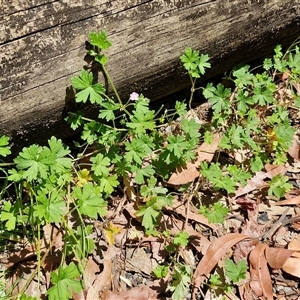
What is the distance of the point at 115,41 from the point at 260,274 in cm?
141

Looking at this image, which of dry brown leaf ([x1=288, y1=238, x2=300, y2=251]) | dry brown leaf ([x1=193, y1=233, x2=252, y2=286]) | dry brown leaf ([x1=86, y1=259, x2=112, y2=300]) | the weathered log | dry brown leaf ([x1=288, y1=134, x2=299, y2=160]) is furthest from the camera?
dry brown leaf ([x1=288, y1=134, x2=299, y2=160])

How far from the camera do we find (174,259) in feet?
8.13

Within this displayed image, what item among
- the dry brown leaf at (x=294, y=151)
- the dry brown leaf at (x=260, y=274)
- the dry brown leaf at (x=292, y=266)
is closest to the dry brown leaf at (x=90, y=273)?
the dry brown leaf at (x=260, y=274)

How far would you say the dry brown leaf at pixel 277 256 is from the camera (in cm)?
252

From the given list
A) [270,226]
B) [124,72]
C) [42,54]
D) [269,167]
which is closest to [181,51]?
[124,72]

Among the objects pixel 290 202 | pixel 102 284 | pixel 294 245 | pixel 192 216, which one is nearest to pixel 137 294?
pixel 102 284

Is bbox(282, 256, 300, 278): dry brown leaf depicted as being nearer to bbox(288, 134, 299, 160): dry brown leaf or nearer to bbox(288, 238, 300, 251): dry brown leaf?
bbox(288, 238, 300, 251): dry brown leaf

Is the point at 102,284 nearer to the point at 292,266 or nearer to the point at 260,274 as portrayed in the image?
the point at 260,274

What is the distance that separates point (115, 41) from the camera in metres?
2.19

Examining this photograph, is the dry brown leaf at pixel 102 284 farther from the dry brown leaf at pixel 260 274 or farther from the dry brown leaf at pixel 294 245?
the dry brown leaf at pixel 294 245

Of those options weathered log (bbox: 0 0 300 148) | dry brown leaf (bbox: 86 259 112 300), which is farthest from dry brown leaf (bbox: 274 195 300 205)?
dry brown leaf (bbox: 86 259 112 300)

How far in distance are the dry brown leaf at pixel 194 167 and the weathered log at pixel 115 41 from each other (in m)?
0.41

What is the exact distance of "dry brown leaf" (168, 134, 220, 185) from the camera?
8.82 ft

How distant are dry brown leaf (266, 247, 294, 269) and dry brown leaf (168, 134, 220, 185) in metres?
0.58
